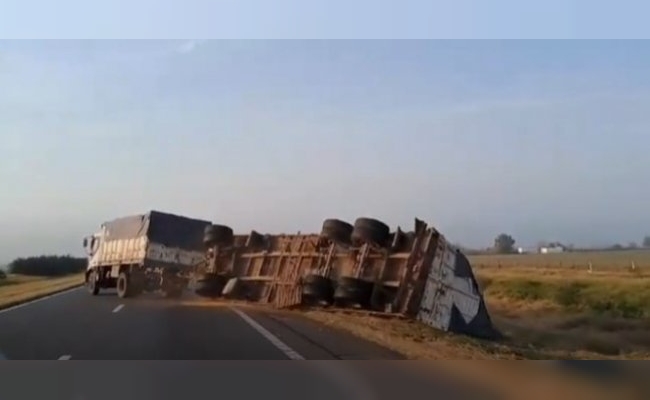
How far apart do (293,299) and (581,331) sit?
2.65 metres

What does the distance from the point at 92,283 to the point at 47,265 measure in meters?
0.64

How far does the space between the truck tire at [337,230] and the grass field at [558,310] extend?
2.95 ft

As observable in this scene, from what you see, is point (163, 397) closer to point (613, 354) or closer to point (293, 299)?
point (293, 299)

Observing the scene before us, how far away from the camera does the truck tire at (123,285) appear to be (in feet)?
28.0

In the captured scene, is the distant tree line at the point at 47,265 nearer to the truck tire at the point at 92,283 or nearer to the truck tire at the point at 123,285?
the truck tire at the point at 92,283

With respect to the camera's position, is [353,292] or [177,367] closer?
[177,367]

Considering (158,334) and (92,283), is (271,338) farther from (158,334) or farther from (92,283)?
(92,283)

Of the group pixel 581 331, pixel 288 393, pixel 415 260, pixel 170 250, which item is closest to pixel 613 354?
pixel 581 331

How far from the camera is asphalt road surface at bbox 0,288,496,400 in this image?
6965 millimetres

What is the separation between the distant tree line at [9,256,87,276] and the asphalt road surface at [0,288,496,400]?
1.22 feet

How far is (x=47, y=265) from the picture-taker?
8.23 m

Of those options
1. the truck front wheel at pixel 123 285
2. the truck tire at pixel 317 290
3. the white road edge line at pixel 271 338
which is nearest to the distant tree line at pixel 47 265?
the truck front wheel at pixel 123 285

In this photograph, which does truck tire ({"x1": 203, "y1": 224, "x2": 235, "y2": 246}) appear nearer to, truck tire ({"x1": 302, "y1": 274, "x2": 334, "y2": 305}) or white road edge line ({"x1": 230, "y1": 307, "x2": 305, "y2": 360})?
white road edge line ({"x1": 230, "y1": 307, "x2": 305, "y2": 360})

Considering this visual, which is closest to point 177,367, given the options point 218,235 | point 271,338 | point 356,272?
point 271,338
